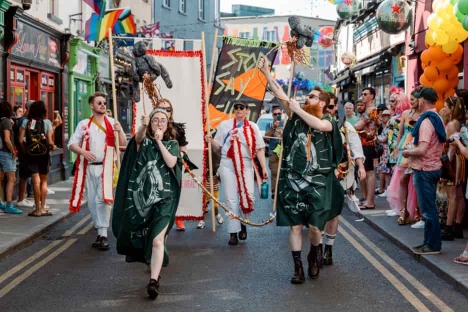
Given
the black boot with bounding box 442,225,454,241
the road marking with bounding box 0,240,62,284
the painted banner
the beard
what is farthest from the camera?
the painted banner

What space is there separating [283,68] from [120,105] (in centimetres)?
4070

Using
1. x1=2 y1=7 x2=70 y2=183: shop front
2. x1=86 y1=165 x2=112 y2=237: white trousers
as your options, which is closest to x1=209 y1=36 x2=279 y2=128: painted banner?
x1=86 y1=165 x2=112 y2=237: white trousers

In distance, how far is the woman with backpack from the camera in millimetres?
12719

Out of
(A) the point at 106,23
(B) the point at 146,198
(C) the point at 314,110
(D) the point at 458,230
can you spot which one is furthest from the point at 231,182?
(A) the point at 106,23

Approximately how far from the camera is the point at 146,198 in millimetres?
7293

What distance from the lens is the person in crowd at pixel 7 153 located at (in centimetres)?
Result: 1280

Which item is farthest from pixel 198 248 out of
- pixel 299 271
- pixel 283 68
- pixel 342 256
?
pixel 283 68

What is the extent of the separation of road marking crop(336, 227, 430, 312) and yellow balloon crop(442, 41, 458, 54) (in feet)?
13.9

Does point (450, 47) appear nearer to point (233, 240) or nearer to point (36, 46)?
point (233, 240)

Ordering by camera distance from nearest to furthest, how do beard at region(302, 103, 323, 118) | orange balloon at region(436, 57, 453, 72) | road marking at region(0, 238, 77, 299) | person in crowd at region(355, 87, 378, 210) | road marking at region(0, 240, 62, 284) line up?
1. road marking at region(0, 238, 77, 299)
2. beard at region(302, 103, 323, 118)
3. road marking at region(0, 240, 62, 284)
4. person in crowd at region(355, 87, 378, 210)
5. orange balloon at region(436, 57, 453, 72)

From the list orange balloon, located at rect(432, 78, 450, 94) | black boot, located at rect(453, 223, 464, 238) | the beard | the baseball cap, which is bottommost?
black boot, located at rect(453, 223, 464, 238)

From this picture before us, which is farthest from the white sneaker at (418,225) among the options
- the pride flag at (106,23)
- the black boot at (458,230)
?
the pride flag at (106,23)

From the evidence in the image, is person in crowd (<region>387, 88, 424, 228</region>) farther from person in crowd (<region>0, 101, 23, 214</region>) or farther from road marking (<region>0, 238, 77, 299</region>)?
person in crowd (<region>0, 101, 23, 214</region>)

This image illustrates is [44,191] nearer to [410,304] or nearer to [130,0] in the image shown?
[410,304]
